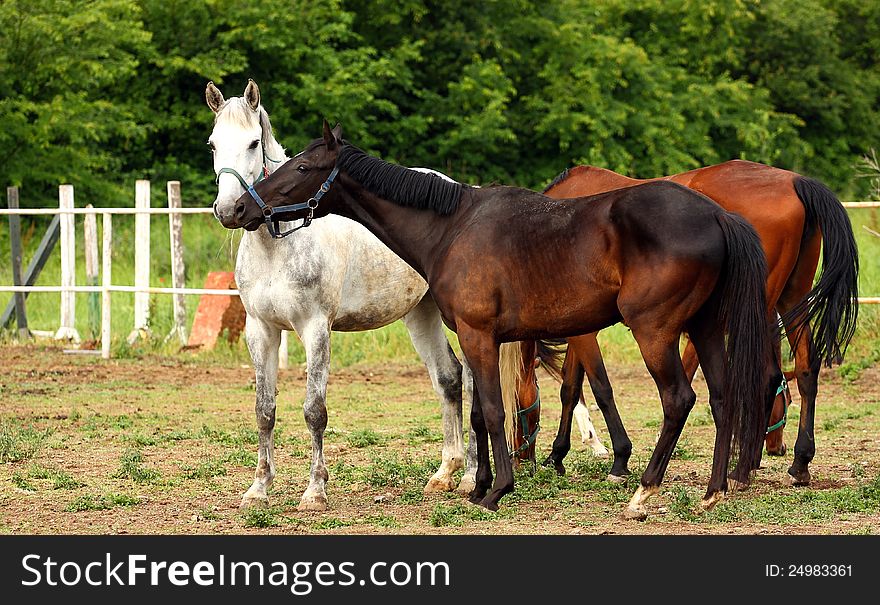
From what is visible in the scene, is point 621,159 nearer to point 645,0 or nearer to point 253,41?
point 645,0

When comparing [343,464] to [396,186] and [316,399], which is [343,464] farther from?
[396,186]

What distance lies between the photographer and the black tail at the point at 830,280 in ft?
21.5

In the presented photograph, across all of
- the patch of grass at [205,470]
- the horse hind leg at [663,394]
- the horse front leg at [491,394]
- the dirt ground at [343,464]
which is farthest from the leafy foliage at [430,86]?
the horse hind leg at [663,394]

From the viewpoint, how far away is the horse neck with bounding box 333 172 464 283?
20.6 feet

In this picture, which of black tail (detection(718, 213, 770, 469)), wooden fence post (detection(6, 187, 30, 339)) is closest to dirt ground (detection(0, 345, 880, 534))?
black tail (detection(718, 213, 770, 469))

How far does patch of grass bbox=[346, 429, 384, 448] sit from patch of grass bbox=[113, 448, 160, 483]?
155 centimetres

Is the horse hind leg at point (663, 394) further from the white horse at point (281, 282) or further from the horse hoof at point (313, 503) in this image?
the horse hoof at point (313, 503)

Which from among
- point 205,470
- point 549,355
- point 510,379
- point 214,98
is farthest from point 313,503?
point 214,98

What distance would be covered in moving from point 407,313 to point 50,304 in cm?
1024

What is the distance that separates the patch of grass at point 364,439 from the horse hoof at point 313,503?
214cm

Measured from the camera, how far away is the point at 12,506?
6297 millimetres

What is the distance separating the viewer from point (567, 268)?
584 centimetres

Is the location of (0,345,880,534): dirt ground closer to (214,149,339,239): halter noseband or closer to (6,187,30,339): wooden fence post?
(214,149,339,239): halter noseband
